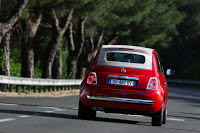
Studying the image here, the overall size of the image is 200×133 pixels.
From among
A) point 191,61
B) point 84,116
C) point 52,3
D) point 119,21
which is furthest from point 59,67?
point 191,61

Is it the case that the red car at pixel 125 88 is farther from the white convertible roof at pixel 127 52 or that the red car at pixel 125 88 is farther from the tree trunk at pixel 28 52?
the tree trunk at pixel 28 52

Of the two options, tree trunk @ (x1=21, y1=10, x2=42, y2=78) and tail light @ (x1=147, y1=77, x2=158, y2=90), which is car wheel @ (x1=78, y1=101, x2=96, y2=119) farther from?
tree trunk @ (x1=21, y1=10, x2=42, y2=78)

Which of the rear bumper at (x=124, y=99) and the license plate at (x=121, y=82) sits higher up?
the license plate at (x=121, y=82)

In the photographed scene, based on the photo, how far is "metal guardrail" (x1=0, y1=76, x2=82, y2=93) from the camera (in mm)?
23141

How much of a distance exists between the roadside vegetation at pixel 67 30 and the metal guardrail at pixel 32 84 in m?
1.86

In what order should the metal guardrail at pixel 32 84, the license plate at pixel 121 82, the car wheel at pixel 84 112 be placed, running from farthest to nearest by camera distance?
the metal guardrail at pixel 32 84 → the car wheel at pixel 84 112 → the license plate at pixel 121 82

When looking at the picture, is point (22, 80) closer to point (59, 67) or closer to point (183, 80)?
point (59, 67)

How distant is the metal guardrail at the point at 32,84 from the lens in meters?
23.1

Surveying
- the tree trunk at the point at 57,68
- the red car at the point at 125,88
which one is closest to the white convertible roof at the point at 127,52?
the red car at the point at 125,88

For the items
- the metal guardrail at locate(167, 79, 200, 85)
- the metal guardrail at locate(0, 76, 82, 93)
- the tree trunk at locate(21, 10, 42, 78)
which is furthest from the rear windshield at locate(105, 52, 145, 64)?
the metal guardrail at locate(167, 79, 200, 85)

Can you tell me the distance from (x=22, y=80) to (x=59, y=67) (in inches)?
612

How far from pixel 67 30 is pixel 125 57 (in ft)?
105

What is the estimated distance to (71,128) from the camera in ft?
35.1

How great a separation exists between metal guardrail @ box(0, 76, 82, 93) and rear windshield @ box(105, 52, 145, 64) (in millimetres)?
10058
